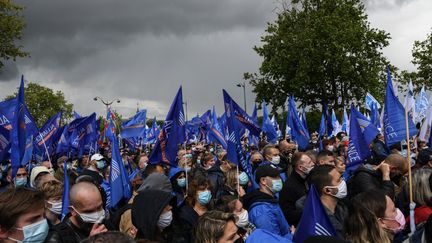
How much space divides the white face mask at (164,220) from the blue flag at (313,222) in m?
1.22

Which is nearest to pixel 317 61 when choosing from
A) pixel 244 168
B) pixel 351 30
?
pixel 351 30

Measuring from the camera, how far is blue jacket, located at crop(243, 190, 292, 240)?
5.00 meters

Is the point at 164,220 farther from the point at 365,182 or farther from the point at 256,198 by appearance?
the point at 365,182

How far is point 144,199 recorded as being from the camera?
4156 mm

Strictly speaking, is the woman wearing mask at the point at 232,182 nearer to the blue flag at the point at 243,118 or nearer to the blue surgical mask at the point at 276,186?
the blue flag at the point at 243,118

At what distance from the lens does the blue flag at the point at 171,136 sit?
8.09m

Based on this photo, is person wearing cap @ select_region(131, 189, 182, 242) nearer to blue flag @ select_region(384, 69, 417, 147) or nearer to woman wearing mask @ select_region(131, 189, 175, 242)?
woman wearing mask @ select_region(131, 189, 175, 242)

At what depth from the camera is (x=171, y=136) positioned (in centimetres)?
827

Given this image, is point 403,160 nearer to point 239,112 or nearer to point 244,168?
point 244,168

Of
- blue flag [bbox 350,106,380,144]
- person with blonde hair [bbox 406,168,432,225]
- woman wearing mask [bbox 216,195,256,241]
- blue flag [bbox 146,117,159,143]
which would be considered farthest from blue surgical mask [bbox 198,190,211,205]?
blue flag [bbox 146,117,159,143]

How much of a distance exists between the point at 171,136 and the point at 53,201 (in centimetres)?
326

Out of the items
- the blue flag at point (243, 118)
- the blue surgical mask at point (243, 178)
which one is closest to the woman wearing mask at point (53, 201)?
the blue surgical mask at point (243, 178)

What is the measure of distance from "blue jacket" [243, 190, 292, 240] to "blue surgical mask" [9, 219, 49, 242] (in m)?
2.36

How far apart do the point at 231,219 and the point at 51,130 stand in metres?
9.65
